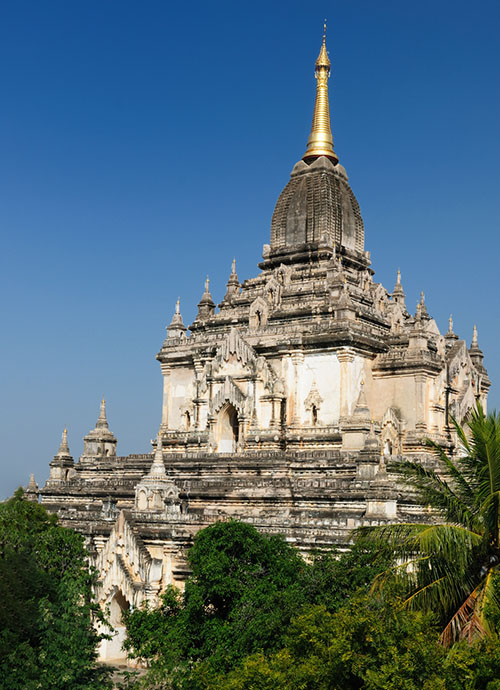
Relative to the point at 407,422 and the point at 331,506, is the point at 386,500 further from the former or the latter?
the point at 407,422

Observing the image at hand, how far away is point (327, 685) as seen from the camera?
594 inches

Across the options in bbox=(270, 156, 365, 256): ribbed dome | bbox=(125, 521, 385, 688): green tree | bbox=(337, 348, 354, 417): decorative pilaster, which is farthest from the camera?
bbox=(270, 156, 365, 256): ribbed dome

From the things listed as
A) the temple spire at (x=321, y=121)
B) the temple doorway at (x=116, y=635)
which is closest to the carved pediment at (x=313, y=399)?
the temple spire at (x=321, y=121)

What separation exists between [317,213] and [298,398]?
10618 mm

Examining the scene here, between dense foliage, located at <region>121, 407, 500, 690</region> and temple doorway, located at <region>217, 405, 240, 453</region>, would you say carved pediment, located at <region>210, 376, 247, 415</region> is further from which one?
dense foliage, located at <region>121, 407, 500, 690</region>

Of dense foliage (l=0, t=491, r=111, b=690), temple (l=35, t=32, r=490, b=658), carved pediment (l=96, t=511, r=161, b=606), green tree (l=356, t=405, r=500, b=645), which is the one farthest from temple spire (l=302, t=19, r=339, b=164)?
green tree (l=356, t=405, r=500, b=645)

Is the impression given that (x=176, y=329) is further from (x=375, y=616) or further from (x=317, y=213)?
(x=375, y=616)

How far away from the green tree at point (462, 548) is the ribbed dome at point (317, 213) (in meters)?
29.1

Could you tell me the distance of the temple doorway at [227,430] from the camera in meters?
42.5

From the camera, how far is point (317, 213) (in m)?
46.5

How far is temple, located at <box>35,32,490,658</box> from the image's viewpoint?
30.8 meters

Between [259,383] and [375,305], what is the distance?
24.9 feet

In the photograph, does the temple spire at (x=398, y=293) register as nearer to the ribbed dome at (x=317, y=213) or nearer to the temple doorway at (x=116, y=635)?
the ribbed dome at (x=317, y=213)

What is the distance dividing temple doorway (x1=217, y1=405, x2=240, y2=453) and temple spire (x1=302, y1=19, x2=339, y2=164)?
14.8 m
